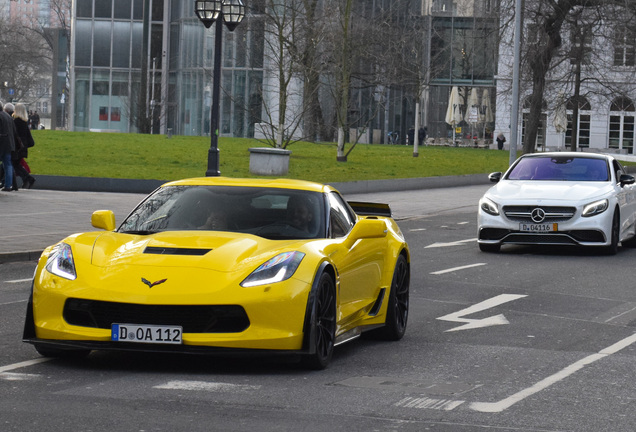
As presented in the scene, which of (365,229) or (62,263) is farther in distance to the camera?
(365,229)

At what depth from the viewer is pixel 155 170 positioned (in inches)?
1298

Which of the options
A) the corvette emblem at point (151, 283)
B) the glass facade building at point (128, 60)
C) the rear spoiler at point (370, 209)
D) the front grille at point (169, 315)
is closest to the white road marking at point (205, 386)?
the front grille at point (169, 315)

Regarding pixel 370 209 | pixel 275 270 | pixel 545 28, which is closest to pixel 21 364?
pixel 275 270

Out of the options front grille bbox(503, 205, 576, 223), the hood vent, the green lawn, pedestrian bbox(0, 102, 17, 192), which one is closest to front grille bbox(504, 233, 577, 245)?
front grille bbox(503, 205, 576, 223)

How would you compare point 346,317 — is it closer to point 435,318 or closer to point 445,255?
point 435,318

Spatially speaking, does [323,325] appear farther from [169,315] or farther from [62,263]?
[62,263]

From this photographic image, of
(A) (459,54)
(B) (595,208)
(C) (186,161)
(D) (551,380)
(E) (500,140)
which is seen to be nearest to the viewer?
(D) (551,380)

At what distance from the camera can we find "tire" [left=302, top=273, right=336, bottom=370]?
763cm

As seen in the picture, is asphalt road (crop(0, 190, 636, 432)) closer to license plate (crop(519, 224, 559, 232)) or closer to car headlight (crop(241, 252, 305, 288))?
car headlight (crop(241, 252, 305, 288))

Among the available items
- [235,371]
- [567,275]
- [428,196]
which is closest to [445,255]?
[567,275]

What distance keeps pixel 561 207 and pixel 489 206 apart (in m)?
1.04

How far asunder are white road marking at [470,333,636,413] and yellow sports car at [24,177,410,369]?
48.7 inches

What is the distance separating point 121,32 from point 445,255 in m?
59.2

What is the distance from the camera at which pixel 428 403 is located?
6832 mm
